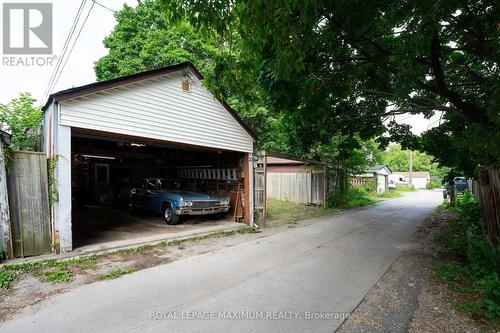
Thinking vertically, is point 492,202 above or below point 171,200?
above

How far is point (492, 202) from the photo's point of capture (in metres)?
5.29

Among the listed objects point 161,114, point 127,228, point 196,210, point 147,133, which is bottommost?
point 127,228

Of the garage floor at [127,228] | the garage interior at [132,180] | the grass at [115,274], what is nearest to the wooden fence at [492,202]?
the garage floor at [127,228]

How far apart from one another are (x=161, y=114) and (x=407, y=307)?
22.7 feet

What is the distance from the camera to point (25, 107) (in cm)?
1030

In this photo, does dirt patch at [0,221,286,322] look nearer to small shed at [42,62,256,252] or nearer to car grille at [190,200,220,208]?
small shed at [42,62,256,252]

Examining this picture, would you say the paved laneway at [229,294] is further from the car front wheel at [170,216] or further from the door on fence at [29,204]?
the car front wheel at [170,216]

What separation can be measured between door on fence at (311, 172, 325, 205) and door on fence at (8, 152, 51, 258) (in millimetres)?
13310

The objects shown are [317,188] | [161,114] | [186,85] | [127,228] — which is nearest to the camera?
[161,114]

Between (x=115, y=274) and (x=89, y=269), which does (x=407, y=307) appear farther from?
(x=89, y=269)

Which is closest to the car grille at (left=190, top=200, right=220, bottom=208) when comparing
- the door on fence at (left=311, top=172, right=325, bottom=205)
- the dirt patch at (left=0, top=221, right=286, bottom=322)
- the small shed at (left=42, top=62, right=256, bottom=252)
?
the small shed at (left=42, top=62, right=256, bottom=252)

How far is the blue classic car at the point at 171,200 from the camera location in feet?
30.3

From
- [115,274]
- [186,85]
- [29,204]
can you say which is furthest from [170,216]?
[115,274]

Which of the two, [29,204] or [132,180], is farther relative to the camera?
[132,180]
